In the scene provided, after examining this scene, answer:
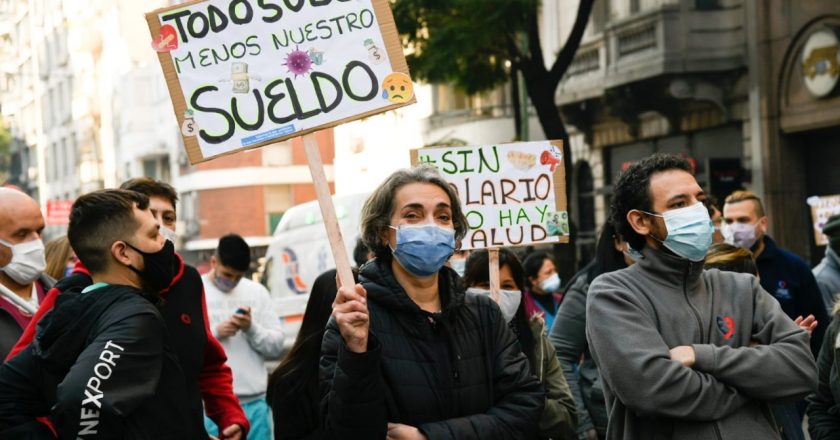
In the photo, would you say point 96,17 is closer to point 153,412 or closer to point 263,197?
point 263,197

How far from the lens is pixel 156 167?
55719mm

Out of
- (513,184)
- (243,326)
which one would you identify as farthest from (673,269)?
(243,326)

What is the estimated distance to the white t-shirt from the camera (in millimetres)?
7715

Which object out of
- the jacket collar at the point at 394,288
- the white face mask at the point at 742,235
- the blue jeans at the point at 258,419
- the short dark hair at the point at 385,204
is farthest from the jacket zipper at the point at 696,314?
the blue jeans at the point at 258,419

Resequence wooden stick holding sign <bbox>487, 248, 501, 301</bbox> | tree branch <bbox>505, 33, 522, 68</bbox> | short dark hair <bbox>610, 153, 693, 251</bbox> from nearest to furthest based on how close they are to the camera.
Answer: short dark hair <bbox>610, 153, 693, 251</bbox>
wooden stick holding sign <bbox>487, 248, 501, 301</bbox>
tree branch <bbox>505, 33, 522, 68</bbox>

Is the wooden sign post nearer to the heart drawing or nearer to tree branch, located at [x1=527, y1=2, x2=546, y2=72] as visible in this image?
the heart drawing

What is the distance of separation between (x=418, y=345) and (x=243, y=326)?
366 cm

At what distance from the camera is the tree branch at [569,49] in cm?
1727

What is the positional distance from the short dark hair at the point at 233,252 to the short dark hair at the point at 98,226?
3810 millimetres

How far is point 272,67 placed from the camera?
4.27m

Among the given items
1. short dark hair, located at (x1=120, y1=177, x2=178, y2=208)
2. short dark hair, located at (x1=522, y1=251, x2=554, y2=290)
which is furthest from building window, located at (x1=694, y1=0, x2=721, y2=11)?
short dark hair, located at (x1=120, y1=177, x2=178, y2=208)

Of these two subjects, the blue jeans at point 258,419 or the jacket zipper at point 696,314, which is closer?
the jacket zipper at point 696,314

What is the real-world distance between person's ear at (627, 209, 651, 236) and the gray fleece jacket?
0.08 meters

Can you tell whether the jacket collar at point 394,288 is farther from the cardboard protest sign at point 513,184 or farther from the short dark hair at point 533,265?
the short dark hair at point 533,265
